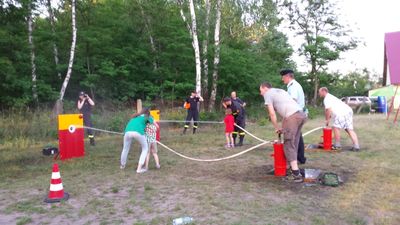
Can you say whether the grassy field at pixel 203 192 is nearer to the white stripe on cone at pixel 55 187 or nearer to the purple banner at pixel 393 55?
the white stripe on cone at pixel 55 187

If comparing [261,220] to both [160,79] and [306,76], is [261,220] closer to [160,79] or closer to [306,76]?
[160,79]

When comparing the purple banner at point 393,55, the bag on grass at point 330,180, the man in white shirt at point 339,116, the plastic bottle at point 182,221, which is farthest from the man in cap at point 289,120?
the purple banner at point 393,55

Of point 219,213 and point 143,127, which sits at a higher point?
point 143,127

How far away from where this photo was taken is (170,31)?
26234 mm

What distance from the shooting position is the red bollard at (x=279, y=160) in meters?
7.49

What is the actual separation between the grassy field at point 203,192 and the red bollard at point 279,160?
7.7 inches

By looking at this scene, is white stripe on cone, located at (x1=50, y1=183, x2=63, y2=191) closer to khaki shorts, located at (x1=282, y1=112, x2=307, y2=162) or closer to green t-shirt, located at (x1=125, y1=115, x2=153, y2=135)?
green t-shirt, located at (x1=125, y1=115, x2=153, y2=135)

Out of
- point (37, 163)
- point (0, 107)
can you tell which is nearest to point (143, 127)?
point (37, 163)

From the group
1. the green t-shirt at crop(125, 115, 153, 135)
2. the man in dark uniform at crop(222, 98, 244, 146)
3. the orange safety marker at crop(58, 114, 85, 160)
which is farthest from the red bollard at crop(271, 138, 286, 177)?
the orange safety marker at crop(58, 114, 85, 160)

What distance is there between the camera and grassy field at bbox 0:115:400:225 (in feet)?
17.7

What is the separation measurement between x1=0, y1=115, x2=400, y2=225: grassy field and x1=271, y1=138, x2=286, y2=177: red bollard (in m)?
0.20

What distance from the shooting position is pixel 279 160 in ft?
24.9

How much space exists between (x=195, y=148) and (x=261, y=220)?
6.97m

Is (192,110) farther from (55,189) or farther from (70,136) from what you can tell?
(55,189)
